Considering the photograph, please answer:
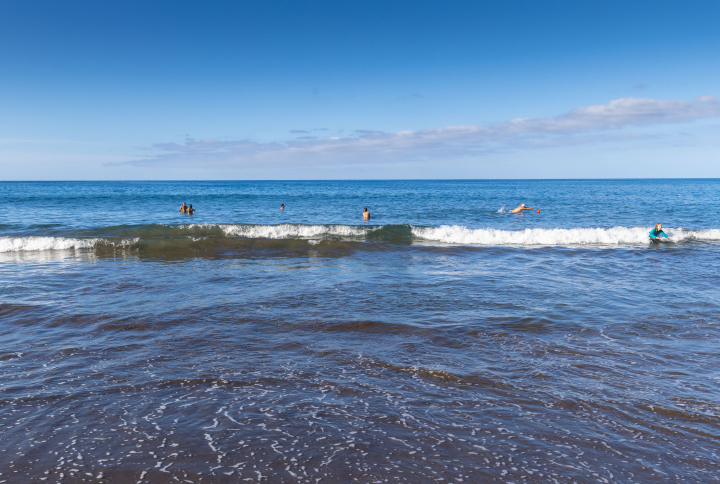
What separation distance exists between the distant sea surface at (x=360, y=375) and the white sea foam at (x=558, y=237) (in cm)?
757

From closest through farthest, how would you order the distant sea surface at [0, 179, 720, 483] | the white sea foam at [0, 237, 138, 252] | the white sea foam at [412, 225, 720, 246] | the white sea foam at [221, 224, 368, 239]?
the distant sea surface at [0, 179, 720, 483], the white sea foam at [0, 237, 138, 252], the white sea foam at [412, 225, 720, 246], the white sea foam at [221, 224, 368, 239]

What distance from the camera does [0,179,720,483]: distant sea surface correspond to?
4.45m

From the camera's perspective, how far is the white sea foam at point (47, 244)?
19.1 m

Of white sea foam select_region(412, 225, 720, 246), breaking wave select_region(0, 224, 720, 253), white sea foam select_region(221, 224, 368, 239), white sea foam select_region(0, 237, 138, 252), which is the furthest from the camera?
white sea foam select_region(221, 224, 368, 239)

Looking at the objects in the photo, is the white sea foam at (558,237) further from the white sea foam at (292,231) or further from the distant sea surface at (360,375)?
the distant sea surface at (360,375)

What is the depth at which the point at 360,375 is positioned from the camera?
6422 mm

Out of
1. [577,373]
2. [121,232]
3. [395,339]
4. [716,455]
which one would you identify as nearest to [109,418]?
[395,339]

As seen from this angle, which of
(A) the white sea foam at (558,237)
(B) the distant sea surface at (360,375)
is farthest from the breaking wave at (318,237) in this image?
(B) the distant sea surface at (360,375)

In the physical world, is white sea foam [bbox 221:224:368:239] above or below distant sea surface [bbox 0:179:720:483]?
above

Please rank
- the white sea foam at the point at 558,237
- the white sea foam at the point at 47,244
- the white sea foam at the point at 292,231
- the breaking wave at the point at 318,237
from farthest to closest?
the white sea foam at the point at 292,231 → the white sea foam at the point at 558,237 → the breaking wave at the point at 318,237 → the white sea foam at the point at 47,244

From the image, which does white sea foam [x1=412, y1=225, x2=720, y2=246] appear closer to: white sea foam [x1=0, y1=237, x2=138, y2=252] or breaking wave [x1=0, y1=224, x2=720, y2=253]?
breaking wave [x1=0, y1=224, x2=720, y2=253]

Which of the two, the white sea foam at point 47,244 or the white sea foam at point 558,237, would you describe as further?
the white sea foam at point 558,237

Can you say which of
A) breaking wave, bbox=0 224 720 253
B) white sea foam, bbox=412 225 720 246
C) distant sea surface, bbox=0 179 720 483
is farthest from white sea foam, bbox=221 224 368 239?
distant sea surface, bbox=0 179 720 483

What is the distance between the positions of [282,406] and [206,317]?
433 cm
